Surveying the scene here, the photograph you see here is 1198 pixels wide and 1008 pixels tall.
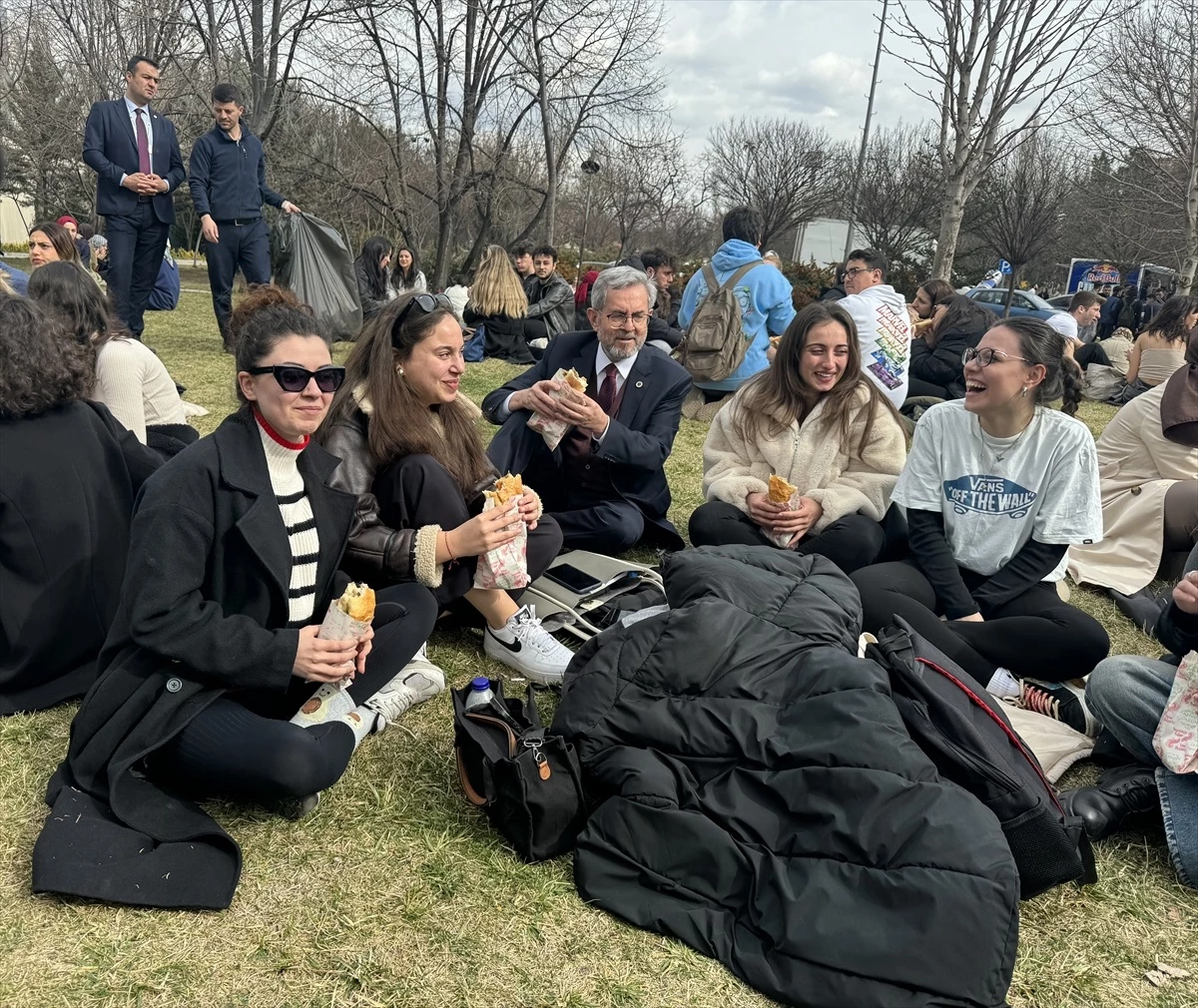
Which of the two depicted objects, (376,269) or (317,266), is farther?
(376,269)

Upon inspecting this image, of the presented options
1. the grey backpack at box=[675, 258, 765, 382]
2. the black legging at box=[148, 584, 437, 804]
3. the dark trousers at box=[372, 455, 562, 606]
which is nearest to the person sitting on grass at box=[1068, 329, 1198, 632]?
the grey backpack at box=[675, 258, 765, 382]

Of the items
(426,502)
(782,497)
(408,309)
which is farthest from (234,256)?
(782,497)

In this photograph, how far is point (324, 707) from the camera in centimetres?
288

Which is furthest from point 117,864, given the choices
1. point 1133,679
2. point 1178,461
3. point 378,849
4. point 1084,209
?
point 1084,209

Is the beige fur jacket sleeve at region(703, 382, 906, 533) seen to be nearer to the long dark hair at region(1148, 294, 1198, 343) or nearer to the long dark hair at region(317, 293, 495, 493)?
the long dark hair at region(317, 293, 495, 493)

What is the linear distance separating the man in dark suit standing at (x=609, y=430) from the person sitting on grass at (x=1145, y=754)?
225 cm

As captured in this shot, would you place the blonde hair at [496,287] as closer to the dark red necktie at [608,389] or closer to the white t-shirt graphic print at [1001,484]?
the dark red necktie at [608,389]

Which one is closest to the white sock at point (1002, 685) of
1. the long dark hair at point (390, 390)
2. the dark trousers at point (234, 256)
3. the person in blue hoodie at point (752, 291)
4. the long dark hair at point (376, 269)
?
the long dark hair at point (390, 390)

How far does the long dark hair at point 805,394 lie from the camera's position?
4.35 metres

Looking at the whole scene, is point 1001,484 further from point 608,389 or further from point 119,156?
point 119,156

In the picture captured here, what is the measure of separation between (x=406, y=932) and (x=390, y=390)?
1934 mm

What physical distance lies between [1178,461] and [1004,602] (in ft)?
7.40

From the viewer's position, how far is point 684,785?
241cm

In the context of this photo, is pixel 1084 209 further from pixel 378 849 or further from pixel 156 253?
pixel 378 849
